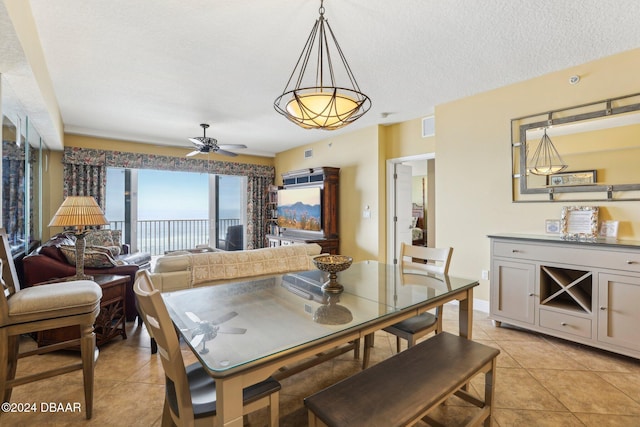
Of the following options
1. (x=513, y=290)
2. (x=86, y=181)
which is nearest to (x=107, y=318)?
(x=86, y=181)

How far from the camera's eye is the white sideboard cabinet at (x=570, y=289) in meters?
2.31

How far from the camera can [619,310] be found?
92.2 inches

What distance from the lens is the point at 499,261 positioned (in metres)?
3.01

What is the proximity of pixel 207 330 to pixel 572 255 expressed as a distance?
9.56 ft

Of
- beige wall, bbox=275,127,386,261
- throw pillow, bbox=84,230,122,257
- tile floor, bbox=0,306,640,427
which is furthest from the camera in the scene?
beige wall, bbox=275,127,386,261

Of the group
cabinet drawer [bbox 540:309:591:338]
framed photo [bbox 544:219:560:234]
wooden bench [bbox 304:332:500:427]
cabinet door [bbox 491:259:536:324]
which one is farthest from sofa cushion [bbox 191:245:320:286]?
framed photo [bbox 544:219:560:234]

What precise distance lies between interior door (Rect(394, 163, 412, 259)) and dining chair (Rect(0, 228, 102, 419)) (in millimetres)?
4028

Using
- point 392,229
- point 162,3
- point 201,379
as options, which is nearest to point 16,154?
point 162,3

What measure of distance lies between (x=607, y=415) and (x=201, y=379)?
2304 millimetres

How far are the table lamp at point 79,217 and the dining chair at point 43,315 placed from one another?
0.53 metres

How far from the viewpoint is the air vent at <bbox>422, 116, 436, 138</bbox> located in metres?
4.29

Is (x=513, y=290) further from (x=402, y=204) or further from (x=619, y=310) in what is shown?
(x=402, y=204)

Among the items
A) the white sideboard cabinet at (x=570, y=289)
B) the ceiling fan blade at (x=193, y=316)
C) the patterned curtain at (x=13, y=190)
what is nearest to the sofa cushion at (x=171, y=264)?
the ceiling fan blade at (x=193, y=316)

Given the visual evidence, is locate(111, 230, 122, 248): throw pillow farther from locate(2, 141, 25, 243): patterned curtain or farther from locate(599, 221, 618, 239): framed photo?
locate(599, 221, 618, 239): framed photo
